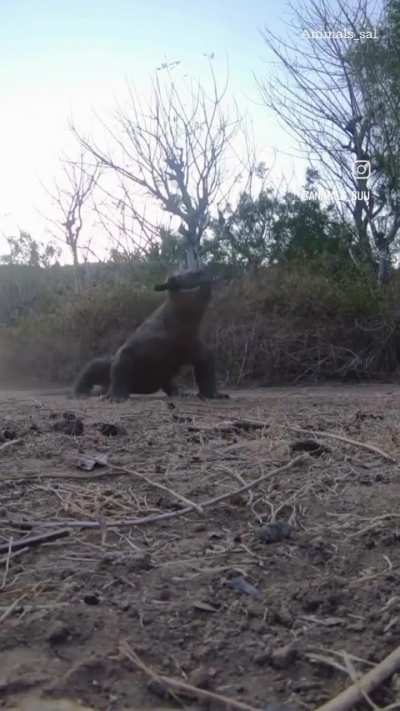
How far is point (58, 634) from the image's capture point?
80.2 inches

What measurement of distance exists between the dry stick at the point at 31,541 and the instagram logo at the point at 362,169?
56.9 ft

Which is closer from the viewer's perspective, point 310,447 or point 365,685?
point 365,685

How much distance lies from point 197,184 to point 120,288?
777cm

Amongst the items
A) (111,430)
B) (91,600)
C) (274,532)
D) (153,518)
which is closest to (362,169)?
(111,430)

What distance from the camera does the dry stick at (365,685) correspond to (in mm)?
1698

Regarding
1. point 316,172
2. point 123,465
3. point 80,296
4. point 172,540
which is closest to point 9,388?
point 80,296

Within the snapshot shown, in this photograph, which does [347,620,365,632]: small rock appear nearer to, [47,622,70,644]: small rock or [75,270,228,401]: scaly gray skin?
[47,622,70,644]: small rock

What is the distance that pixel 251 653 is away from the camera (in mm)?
1975

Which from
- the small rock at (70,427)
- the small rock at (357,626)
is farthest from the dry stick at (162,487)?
the small rock at (70,427)

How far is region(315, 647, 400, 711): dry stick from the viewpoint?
5.57 ft

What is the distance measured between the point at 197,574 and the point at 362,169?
17.8m

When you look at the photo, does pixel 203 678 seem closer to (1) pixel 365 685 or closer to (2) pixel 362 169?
(1) pixel 365 685

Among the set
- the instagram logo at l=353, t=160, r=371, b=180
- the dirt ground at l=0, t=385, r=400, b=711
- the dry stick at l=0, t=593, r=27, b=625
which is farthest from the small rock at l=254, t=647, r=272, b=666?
the instagram logo at l=353, t=160, r=371, b=180

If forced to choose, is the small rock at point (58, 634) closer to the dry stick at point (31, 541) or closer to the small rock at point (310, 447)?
the dry stick at point (31, 541)
